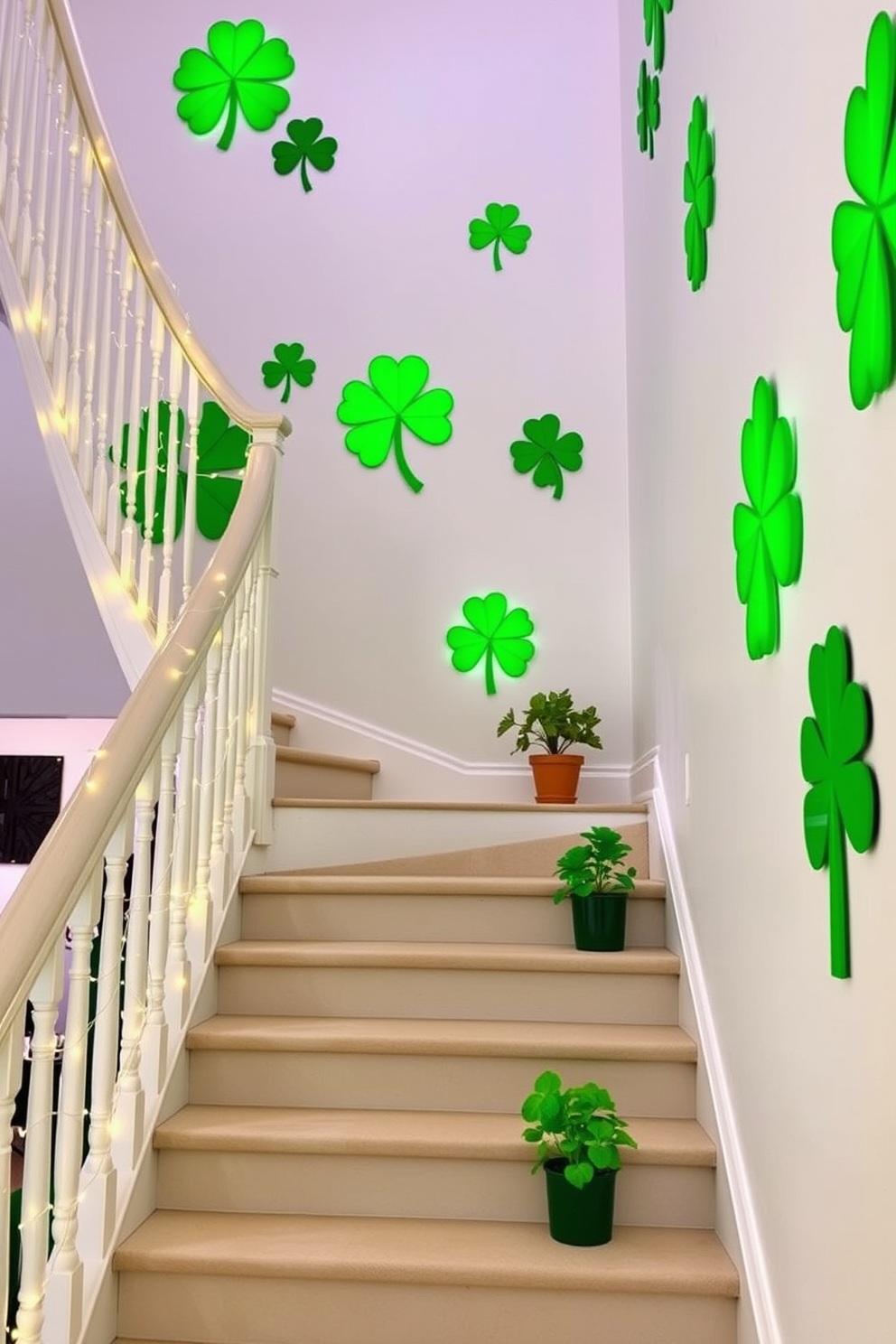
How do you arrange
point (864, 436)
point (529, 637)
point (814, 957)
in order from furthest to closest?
point (529, 637) < point (814, 957) < point (864, 436)

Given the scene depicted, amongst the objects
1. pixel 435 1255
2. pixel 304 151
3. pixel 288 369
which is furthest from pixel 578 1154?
pixel 304 151

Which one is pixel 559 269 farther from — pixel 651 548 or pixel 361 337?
pixel 651 548

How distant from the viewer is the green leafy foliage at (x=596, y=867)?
8.23 feet

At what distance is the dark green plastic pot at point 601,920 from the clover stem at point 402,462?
2.14 m

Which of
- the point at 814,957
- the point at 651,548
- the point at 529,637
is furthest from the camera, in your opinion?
the point at 529,637

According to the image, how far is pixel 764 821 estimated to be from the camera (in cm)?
172

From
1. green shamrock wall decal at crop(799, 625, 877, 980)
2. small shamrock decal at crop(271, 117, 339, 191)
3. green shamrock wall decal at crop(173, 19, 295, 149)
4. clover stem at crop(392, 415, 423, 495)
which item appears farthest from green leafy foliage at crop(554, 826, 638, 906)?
green shamrock wall decal at crop(173, 19, 295, 149)

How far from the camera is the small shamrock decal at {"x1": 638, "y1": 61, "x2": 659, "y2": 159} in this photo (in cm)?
310

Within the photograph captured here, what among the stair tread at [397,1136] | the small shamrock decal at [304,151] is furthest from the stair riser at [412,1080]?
the small shamrock decal at [304,151]

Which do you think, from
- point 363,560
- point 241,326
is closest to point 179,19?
point 241,326

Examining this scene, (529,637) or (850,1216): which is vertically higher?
(529,637)

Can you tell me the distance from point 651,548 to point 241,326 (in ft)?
6.82

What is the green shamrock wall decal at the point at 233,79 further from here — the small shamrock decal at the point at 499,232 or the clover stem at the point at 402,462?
the clover stem at the point at 402,462

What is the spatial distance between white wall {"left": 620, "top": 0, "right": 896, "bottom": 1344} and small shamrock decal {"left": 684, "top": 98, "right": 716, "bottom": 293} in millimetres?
49
